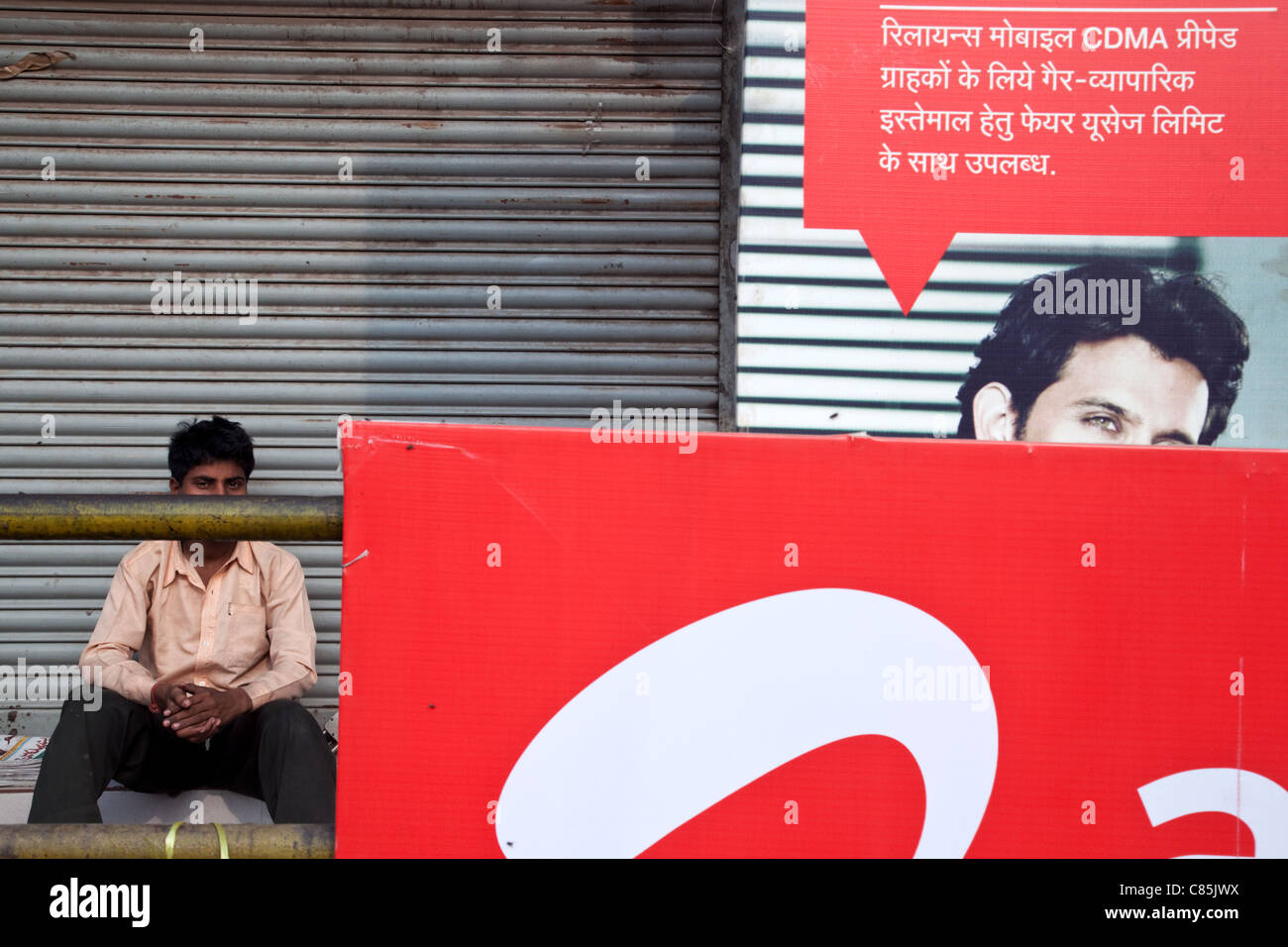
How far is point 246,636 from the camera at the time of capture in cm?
348

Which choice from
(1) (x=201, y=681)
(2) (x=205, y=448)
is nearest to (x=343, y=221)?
(2) (x=205, y=448)

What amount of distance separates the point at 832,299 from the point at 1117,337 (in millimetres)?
1256

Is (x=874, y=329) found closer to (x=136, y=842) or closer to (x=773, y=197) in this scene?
(x=773, y=197)

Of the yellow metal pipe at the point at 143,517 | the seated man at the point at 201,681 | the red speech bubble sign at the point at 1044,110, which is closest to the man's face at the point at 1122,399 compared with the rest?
the red speech bubble sign at the point at 1044,110

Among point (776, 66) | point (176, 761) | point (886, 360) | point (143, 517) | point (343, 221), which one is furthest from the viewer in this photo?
point (343, 221)

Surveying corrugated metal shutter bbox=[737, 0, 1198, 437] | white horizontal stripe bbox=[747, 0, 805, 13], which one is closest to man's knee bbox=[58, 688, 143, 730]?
corrugated metal shutter bbox=[737, 0, 1198, 437]

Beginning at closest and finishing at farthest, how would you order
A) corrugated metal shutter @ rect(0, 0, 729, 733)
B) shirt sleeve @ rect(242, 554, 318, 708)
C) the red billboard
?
1. the red billboard
2. shirt sleeve @ rect(242, 554, 318, 708)
3. corrugated metal shutter @ rect(0, 0, 729, 733)

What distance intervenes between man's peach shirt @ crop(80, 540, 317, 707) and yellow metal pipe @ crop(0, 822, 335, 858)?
1.48m

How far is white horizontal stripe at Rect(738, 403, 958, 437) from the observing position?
15.4 ft

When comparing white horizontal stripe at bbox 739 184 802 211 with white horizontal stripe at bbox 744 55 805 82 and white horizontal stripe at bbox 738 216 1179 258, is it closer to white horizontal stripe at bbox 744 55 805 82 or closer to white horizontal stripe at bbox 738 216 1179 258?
white horizontal stripe at bbox 738 216 1179 258

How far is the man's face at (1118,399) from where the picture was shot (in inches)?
180

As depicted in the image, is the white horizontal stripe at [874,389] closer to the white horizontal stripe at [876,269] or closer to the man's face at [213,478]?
the white horizontal stripe at [876,269]
